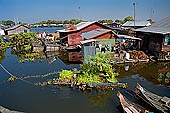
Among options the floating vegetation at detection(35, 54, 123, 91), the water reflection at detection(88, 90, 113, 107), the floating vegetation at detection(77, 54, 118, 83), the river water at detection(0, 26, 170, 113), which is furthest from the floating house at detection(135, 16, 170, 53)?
the water reflection at detection(88, 90, 113, 107)

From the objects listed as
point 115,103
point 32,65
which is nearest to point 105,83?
point 115,103

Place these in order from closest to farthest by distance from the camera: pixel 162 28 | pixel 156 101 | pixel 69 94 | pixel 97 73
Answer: pixel 156 101
pixel 69 94
pixel 97 73
pixel 162 28

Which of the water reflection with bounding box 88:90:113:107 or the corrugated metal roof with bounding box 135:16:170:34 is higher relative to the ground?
the corrugated metal roof with bounding box 135:16:170:34

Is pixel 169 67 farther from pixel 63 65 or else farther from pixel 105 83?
pixel 63 65

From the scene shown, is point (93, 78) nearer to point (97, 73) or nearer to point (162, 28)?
point (97, 73)

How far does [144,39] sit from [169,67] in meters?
6.83

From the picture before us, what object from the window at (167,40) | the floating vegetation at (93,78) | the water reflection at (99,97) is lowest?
the water reflection at (99,97)

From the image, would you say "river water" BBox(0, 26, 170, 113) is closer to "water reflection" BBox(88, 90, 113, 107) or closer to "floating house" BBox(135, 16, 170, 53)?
"water reflection" BBox(88, 90, 113, 107)

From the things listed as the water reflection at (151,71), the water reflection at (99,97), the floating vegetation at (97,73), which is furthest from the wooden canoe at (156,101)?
the water reflection at (151,71)

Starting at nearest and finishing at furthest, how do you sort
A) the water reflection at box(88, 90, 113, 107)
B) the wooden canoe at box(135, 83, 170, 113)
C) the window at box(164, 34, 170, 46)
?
the wooden canoe at box(135, 83, 170, 113)
the water reflection at box(88, 90, 113, 107)
the window at box(164, 34, 170, 46)

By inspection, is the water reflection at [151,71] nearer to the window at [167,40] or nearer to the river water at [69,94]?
the river water at [69,94]

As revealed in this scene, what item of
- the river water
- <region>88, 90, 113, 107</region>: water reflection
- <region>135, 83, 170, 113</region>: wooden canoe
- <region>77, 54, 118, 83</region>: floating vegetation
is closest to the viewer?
<region>135, 83, 170, 113</region>: wooden canoe

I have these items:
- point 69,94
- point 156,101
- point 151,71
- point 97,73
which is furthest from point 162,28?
point 69,94

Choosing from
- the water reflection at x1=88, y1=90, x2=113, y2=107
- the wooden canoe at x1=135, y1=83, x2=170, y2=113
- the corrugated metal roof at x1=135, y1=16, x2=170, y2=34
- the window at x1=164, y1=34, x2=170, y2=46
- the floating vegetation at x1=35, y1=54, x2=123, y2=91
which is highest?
the corrugated metal roof at x1=135, y1=16, x2=170, y2=34
